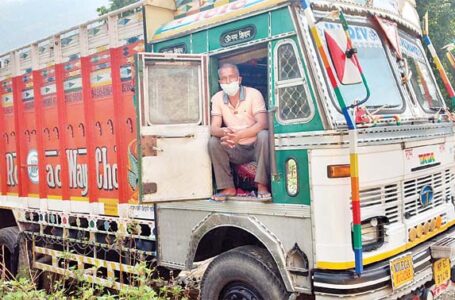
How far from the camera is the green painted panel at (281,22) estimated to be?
3602 mm

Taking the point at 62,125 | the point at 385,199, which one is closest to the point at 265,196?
the point at 385,199

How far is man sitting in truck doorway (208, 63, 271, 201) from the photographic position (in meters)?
3.93

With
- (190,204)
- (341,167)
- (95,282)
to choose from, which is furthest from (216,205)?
(95,282)

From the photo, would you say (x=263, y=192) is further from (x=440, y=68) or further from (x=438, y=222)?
(x=440, y=68)

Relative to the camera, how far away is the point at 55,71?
19.4 ft

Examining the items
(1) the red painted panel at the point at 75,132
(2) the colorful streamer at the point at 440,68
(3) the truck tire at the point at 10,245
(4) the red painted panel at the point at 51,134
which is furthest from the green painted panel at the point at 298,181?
(3) the truck tire at the point at 10,245

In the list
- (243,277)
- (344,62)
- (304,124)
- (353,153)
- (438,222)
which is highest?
(344,62)

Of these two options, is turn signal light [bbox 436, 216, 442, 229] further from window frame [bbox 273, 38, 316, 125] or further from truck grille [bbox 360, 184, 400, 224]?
window frame [bbox 273, 38, 316, 125]

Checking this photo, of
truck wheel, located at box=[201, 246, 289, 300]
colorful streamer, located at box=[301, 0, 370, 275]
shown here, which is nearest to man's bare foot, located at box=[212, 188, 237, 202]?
truck wheel, located at box=[201, 246, 289, 300]

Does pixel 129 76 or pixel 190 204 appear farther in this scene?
pixel 129 76

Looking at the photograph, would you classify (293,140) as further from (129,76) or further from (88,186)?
(88,186)

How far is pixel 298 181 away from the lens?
3.52 m

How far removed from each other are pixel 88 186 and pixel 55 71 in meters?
1.41

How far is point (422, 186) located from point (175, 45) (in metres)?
2.37
